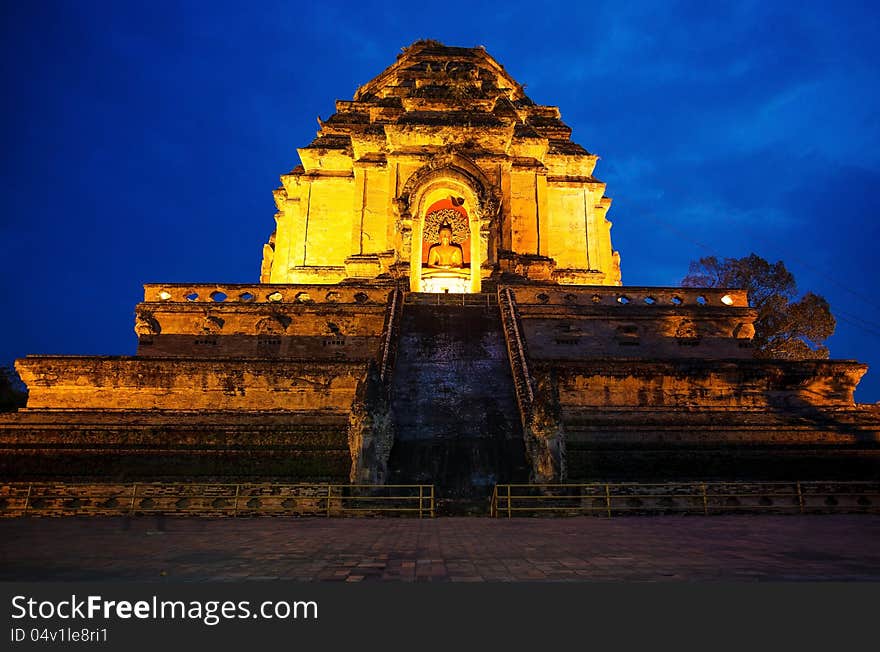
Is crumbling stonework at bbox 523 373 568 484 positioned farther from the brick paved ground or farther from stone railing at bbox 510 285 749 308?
stone railing at bbox 510 285 749 308

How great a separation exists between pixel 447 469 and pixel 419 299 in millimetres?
9144

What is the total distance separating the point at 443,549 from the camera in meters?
7.05

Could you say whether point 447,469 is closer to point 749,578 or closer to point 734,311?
point 749,578

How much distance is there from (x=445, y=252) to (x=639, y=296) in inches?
483

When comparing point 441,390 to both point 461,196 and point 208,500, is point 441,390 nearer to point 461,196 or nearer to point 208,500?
point 208,500

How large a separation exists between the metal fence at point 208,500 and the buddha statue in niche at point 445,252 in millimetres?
19391

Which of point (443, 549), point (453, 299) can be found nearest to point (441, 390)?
point (453, 299)

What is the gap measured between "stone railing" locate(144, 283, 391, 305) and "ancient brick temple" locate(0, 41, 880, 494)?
0.25 ft

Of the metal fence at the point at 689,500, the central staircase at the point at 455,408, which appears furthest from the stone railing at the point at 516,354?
the metal fence at the point at 689,500

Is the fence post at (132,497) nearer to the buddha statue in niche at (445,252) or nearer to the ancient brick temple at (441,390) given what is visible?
the ancient brick temple at (441,390)

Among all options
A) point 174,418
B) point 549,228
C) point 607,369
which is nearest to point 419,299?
point 607,369

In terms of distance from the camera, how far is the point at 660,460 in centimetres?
1396

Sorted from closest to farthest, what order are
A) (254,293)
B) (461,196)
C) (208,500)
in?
(208,500) < (254,293) < (461,196)

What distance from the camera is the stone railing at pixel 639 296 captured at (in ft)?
68.4
